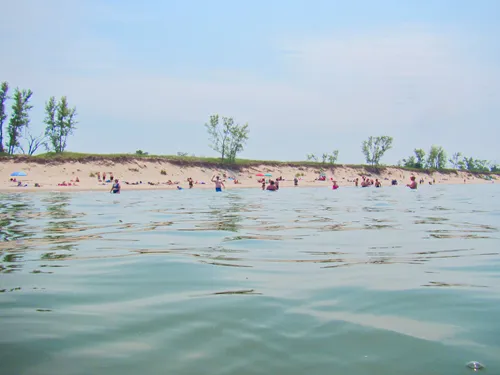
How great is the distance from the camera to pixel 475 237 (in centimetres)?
1174

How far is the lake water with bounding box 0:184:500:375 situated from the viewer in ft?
12.2

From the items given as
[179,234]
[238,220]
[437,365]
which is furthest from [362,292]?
[238,220]

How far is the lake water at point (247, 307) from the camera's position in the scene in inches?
146

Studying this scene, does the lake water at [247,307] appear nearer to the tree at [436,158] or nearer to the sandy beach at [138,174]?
the sandy beach at [138,174]

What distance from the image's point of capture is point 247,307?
514 centimetres

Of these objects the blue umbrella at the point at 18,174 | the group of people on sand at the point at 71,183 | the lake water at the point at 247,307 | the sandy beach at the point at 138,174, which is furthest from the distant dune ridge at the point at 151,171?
the lake water at the point at 247,307

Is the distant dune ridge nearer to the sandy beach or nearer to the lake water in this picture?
the sandy beach

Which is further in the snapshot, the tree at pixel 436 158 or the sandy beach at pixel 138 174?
the tree at pixel 436 158

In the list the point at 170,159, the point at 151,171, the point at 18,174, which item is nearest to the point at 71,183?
the point at 18,174

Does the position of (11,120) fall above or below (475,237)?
above

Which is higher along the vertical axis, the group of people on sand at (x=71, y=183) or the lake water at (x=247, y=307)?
the lake water at (x=247, y=307)

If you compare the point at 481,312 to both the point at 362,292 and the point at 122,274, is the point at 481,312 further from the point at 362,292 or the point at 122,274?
the point at 122,274

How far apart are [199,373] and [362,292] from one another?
3085 mm

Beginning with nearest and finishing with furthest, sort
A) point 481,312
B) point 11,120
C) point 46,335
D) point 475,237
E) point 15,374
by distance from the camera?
point 15,374
point 46,335
point 481,312
point 475,237
point 11,120
